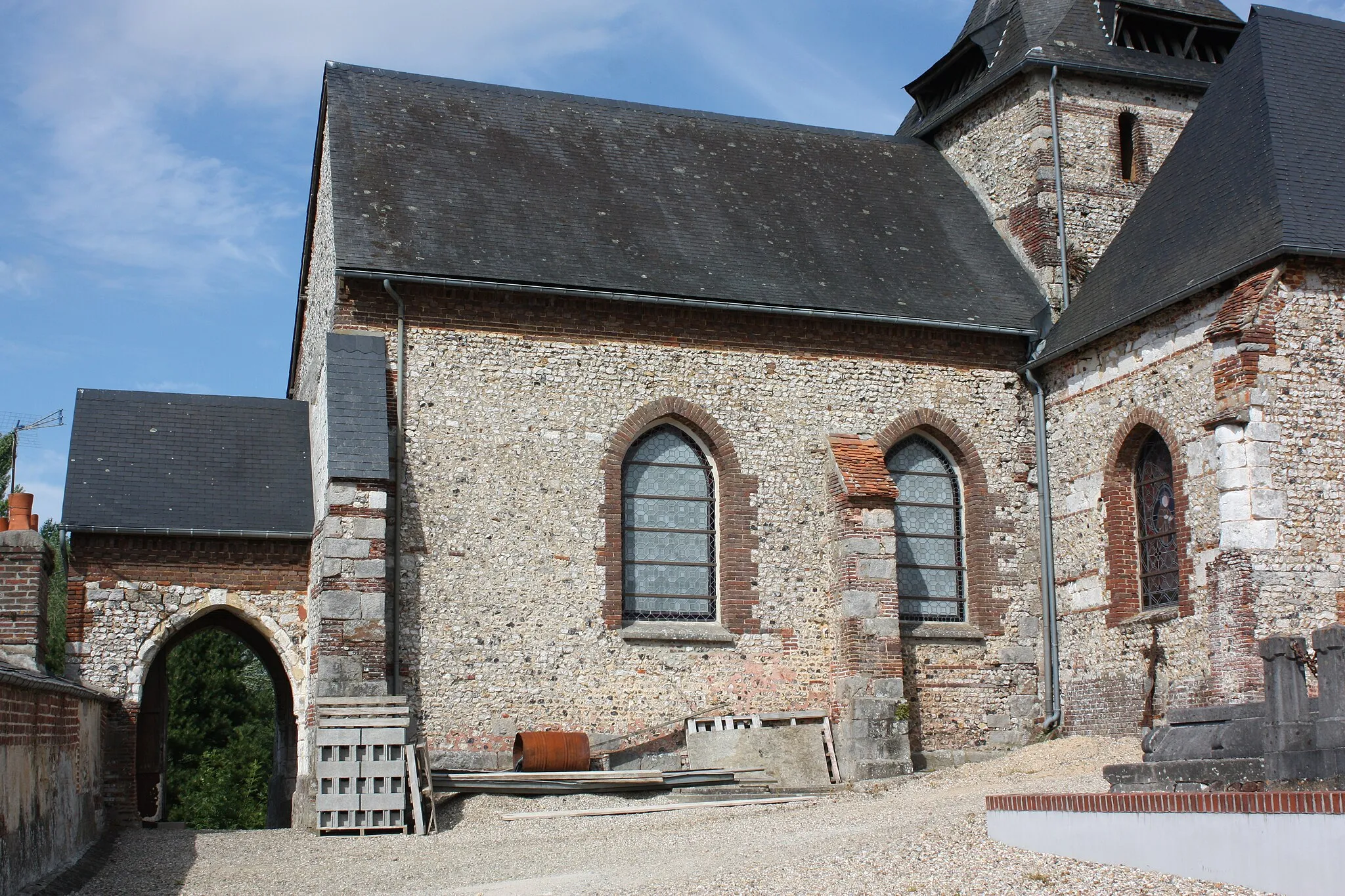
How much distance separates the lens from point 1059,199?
20.0 meters

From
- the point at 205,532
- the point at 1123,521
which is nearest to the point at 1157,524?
the point at 1123,521

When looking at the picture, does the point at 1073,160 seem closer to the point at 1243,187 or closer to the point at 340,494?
the point at 1243,187

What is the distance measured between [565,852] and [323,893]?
7.69 feet

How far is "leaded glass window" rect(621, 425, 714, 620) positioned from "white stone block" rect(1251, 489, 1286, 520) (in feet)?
20.0

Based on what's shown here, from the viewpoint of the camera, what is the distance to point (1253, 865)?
8.14 m

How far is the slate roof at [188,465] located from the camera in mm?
16938

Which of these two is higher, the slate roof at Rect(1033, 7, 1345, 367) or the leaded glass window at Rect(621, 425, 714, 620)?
the slate roof at Rect(1033, 7, 1345, 367)

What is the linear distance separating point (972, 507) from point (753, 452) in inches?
117

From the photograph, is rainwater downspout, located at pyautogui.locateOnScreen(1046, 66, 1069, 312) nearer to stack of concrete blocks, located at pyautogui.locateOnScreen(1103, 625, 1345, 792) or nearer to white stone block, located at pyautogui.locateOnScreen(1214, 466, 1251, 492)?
white stone block, located at pyautogui.locateOnScreen(1214, 466, 1251, 492)

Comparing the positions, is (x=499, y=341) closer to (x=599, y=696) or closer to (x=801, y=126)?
(x=599, y=696)

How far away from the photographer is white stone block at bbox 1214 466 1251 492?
14.8 meters

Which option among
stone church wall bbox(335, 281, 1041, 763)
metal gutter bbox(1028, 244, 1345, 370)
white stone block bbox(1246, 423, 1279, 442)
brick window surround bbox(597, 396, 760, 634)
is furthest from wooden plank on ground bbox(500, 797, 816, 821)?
metal gutter bbox(1028, 244, 1345, 370)

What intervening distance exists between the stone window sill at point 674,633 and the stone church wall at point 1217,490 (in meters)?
4.35

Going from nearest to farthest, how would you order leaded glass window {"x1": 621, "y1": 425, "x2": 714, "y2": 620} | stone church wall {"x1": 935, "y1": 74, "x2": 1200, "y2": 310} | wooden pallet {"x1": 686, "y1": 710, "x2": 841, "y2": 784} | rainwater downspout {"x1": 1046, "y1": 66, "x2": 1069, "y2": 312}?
wooden pallet {"x1": 686, "y1": 710, "x2": 841, "y2": 784}
leaded glass window {"x1": 621, "y1": 425, "x2": 714, "y2": 620}
rainwater downspout {"x1": 1046, "y1": 66, "x2": 1069, "y2": 312}
stone church wall {"x1": 935, "y1": 74, "x2": 1200, "y2": 310}
